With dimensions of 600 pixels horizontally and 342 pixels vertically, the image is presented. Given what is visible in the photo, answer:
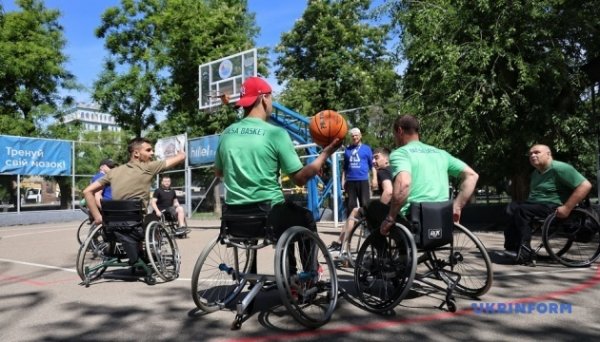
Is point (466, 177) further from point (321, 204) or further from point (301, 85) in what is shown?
point (301, 85)

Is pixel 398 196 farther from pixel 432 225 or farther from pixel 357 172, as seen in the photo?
→ pixel 357 172

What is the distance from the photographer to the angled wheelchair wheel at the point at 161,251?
5722 millimetres

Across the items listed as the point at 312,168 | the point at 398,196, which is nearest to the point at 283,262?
the point at 312,168

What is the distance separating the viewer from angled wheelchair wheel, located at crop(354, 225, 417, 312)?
403cm

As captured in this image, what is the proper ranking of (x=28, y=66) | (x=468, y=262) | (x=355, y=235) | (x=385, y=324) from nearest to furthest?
(x=385, y=324) → (x=468, y=262) → (x=355, y=235) → (x=28, y=66)

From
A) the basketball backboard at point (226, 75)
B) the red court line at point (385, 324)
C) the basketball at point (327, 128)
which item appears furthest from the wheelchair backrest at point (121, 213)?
the basketball backboard at point (226, 75)

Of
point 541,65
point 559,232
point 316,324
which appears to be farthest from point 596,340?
point 541,65

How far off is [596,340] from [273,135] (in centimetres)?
265

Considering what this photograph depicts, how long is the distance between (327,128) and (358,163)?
278 cm

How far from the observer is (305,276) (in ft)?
13.0

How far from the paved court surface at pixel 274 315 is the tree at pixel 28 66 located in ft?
84.1

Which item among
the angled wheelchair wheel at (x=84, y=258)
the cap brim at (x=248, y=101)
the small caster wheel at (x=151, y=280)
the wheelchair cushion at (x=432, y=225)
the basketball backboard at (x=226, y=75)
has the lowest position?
the small caster wheel at (x=151, y=280)

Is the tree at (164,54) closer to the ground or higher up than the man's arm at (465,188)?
higher up

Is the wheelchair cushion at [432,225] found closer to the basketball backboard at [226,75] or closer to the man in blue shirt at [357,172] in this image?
the man in blue shirt at [357,172]
